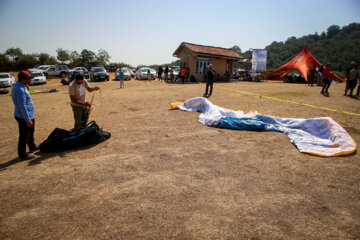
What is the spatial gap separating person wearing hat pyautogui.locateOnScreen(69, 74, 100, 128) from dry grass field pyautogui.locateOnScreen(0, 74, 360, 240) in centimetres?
92

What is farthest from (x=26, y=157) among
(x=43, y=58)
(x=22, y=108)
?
(x=43, y=58)

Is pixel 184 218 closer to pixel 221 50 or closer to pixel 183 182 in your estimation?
pixel 183 182

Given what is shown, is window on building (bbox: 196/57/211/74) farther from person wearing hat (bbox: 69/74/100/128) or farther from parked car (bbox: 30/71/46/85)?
person wearing hat (bbox: 69/74/100/128)

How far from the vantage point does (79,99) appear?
4.58 m

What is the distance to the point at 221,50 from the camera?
23297 mm

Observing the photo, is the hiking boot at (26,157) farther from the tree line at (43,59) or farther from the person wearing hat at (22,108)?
the tree line at (43,59)

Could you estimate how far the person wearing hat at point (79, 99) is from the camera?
441 cm

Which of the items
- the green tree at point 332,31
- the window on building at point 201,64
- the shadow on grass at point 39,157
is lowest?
the shadow on grass at point 39,157

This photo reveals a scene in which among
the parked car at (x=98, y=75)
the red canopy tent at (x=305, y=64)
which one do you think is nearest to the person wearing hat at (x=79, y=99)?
the parked car at (x=98, y=75)

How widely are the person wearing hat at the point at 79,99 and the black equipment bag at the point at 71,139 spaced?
0.32 metres

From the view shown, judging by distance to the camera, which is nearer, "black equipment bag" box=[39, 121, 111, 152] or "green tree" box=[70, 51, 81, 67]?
"black equipment bag" box=[39, 121, 111, 152]


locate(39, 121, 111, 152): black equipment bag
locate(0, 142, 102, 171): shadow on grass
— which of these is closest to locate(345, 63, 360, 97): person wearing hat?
locate(39, 121, 111, 152): black equipment bag

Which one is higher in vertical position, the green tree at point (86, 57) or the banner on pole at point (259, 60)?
the green tree at point (86, 57)

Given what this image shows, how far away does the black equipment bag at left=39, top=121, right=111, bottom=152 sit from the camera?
4.20 m
